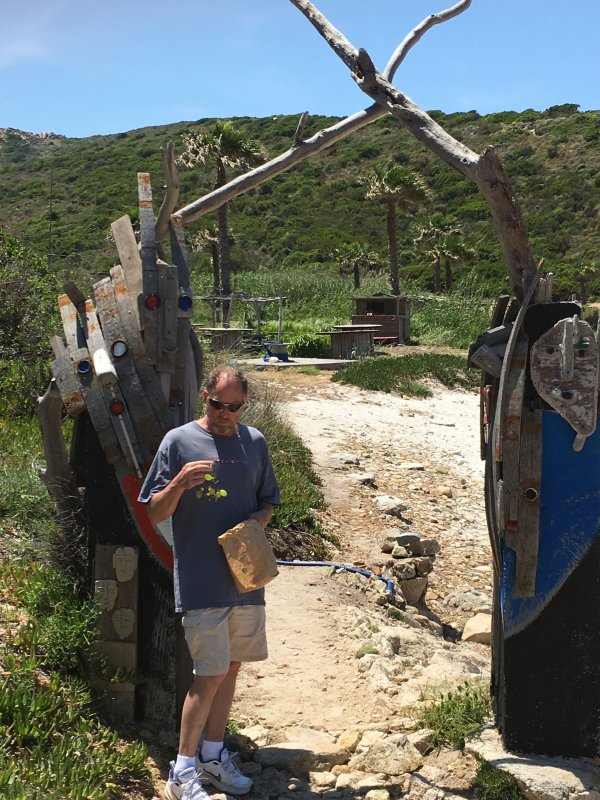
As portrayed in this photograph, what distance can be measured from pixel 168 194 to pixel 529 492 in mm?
2269

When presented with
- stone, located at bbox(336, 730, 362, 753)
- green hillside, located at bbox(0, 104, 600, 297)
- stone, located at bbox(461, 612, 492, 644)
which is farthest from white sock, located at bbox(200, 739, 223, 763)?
green hillside, located at bbox(0, 104, 600, 297)

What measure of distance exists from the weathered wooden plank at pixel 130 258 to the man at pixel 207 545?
0.99 metres

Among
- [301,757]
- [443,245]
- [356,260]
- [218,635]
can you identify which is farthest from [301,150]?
[443,245]

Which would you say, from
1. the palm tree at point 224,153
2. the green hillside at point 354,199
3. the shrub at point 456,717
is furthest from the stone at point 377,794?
the green hillside at point 354,199

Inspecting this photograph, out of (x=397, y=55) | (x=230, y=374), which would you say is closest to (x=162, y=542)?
(x=230, y=374)

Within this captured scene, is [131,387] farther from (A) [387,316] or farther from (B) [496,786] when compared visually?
(A) [387,316]

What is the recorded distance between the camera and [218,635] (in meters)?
3.84

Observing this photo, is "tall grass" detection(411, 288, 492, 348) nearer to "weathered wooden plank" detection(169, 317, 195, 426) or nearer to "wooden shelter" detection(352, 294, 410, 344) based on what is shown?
"wooden shelter" detection(352, 294, 410, 344)

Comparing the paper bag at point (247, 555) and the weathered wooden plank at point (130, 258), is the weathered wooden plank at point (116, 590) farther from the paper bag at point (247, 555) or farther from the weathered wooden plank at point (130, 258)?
the weathered wooden plank at point (130, 258)

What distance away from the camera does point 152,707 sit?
14.8ft

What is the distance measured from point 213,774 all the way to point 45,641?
1.06 meters

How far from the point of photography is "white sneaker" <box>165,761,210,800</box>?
373 cm

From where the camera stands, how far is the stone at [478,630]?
7.28 m

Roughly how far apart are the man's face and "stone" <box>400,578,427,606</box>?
4.63 m
